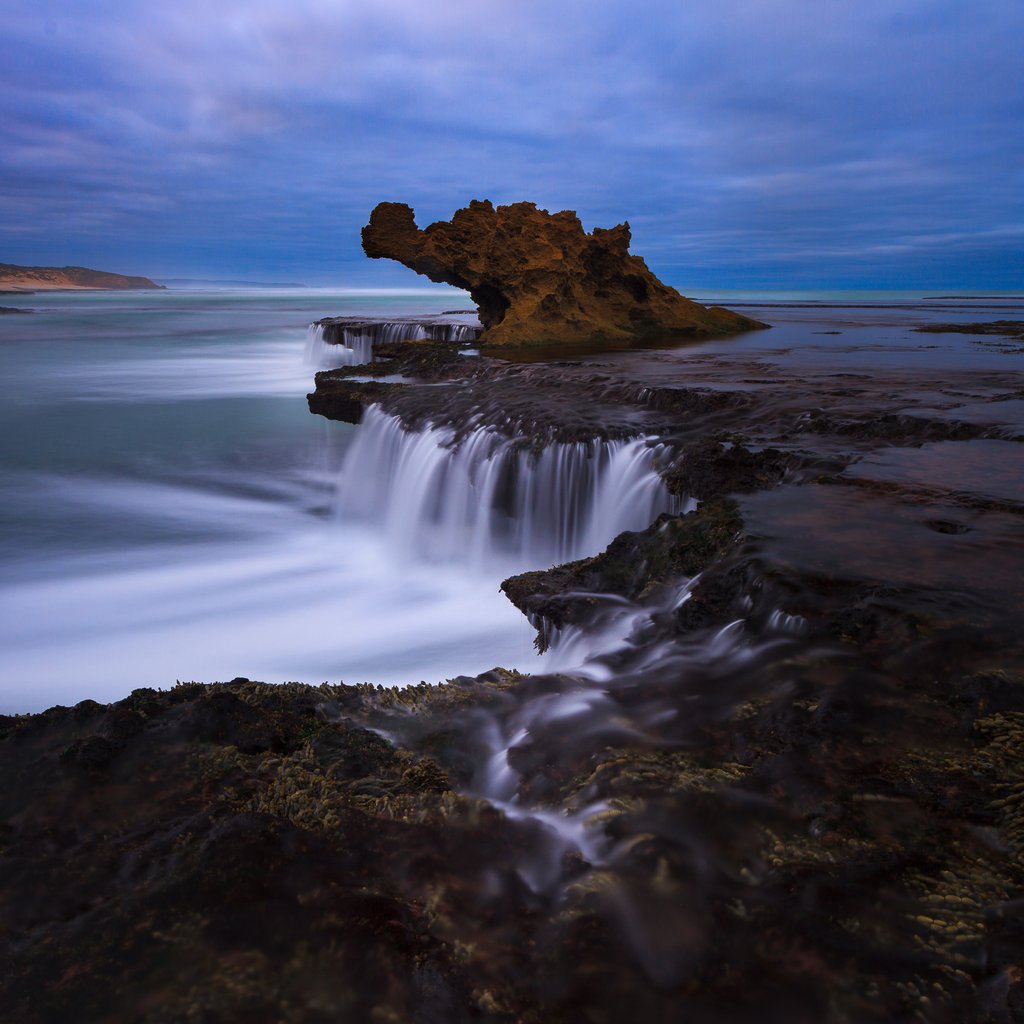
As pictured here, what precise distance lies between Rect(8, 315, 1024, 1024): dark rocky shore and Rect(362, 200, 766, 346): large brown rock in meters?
16.3

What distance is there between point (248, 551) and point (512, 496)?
428 cm

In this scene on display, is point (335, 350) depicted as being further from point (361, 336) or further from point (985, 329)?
point (985, 329)

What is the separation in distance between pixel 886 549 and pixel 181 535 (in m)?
10.0

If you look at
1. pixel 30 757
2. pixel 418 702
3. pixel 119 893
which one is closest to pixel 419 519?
pixel 418 702

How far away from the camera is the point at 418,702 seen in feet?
10.7

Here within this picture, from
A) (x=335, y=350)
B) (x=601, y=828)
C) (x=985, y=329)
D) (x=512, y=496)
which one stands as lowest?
(x=512, y=496)

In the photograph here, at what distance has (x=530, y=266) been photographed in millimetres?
19641

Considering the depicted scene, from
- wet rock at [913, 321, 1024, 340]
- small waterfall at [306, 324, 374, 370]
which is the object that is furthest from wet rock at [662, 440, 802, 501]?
small waterfall at [306, 324, 374, 370]

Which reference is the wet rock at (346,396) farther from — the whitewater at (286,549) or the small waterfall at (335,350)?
the small waterfall at (335,350)

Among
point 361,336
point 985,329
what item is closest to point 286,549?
point 361,336

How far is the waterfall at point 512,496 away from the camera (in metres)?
7.76

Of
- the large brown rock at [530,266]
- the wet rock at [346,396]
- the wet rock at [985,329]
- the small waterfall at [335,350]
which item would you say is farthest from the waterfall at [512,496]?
the wet rock at [985,329]

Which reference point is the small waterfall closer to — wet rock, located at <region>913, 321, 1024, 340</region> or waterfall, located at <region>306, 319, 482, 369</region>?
waterfall, located at <region>306, 319, 482, 369</region>

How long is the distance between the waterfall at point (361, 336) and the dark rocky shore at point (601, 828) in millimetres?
20937
